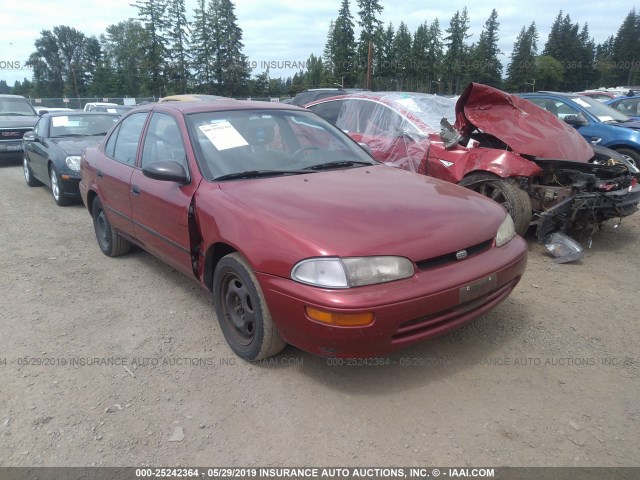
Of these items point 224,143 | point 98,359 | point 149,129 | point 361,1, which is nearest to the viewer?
point 98,359

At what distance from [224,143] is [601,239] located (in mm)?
4587

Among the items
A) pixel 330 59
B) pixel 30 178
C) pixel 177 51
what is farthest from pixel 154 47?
pixel 30 178

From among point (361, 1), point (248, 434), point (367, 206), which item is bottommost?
point (248, 434)

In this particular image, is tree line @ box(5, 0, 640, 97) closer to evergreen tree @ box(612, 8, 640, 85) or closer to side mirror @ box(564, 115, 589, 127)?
evergreen tree @ box(612, 8, 640, 85)

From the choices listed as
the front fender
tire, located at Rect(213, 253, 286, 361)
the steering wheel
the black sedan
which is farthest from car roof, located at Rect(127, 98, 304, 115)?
the black sedan

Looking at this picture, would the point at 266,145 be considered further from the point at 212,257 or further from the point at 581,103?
the point at 581,103

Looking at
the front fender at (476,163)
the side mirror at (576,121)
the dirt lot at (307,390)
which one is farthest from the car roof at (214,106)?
the side mirror at (576,121)

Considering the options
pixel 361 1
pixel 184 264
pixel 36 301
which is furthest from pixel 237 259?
pixel 361 1

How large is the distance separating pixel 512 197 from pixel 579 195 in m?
0.63

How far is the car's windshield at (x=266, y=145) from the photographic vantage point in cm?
330

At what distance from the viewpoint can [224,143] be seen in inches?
134

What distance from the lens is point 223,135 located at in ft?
11.3

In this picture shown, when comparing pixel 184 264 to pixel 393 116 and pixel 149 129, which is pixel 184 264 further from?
pixel 393 116

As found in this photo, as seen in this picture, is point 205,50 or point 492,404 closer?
point 492,404
